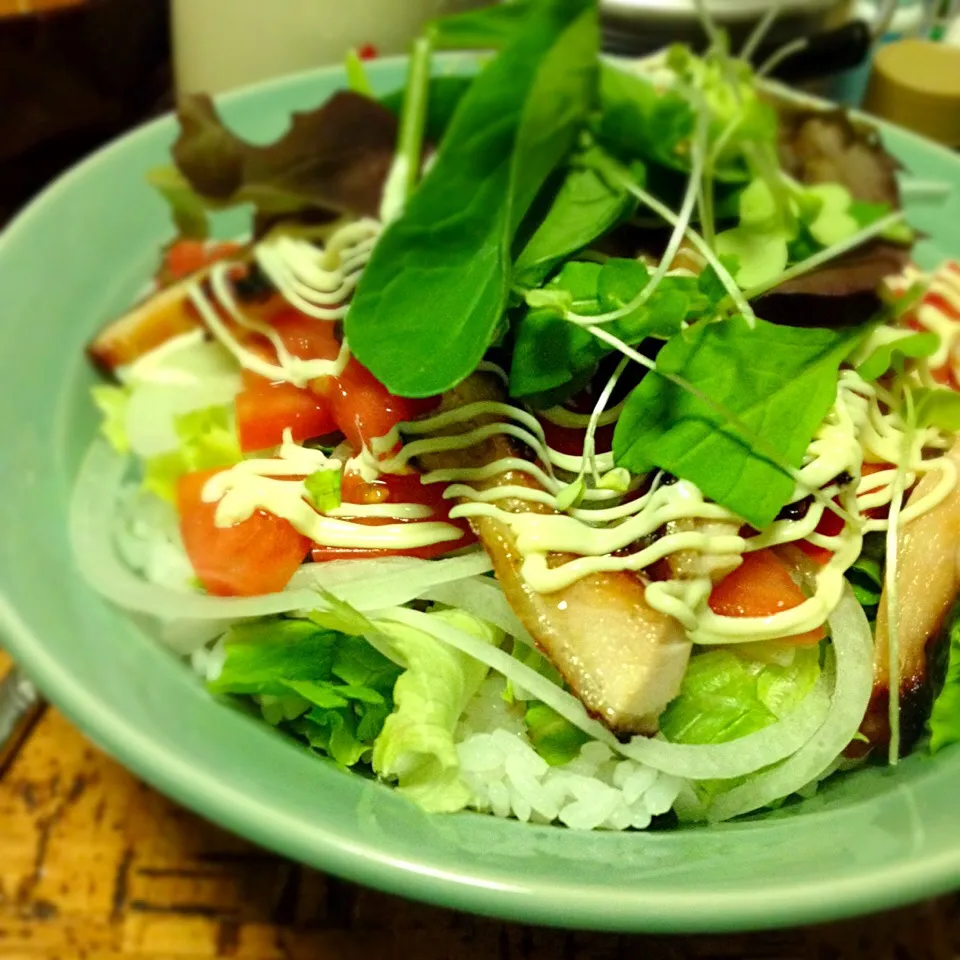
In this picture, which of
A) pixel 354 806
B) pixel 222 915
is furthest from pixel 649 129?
pixel 222 915

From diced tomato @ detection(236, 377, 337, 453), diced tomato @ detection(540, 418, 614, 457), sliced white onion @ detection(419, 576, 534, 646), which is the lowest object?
sliced white onion @ detection(419, 576, 534, 646)

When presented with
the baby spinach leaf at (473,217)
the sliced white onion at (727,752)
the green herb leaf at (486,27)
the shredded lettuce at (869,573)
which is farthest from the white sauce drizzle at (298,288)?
the shredded lettuce at (869,573)

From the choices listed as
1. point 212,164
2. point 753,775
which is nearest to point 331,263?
point 212,164

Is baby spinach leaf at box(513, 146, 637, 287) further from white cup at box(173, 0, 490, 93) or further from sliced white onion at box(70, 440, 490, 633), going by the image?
white cup at box(173, 0, 490, 93)

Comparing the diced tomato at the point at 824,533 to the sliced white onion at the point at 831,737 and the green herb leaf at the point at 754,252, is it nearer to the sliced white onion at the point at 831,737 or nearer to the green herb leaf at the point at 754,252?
the sliced white onion at the point at 831,737

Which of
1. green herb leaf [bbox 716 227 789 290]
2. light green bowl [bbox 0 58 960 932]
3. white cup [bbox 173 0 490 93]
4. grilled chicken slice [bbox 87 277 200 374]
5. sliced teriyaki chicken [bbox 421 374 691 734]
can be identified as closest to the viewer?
light green bowl [bbox 0 58 960 932]

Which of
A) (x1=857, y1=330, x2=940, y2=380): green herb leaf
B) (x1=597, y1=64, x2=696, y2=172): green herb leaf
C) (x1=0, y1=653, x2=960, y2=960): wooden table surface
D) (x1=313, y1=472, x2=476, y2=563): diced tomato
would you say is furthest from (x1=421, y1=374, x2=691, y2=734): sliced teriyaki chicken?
(x1=597, y1=64, x2=696, y2=172): green herb leaf
